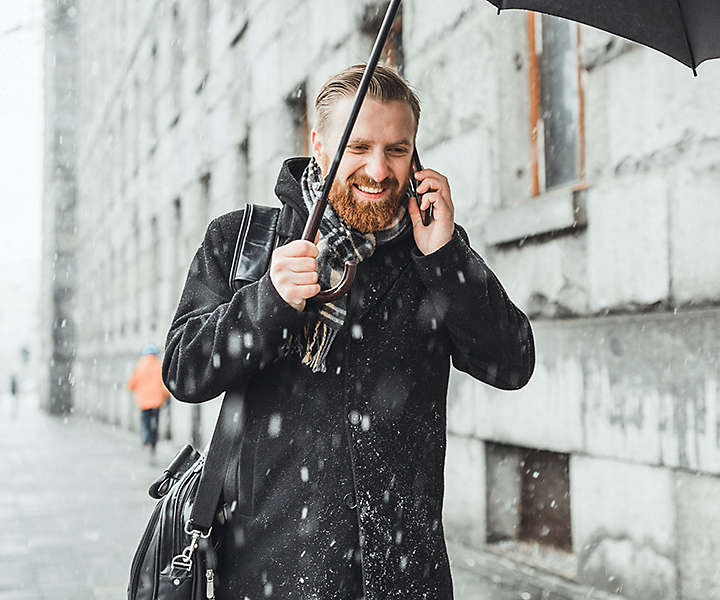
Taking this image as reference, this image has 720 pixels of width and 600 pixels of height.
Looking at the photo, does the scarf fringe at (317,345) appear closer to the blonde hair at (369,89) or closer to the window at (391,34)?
the blonde hair at (369,89)

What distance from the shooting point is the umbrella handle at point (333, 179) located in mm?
2182

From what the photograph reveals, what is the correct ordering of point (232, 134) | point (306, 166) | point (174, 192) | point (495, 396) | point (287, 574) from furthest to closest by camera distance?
point (174, 192) → point (232, 134) → point (495, 396) → point (306, 166) → point (287, 574)

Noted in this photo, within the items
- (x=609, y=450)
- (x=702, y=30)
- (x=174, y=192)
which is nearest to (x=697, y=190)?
(x=609, y=450)

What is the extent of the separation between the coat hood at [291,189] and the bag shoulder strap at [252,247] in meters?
0.07

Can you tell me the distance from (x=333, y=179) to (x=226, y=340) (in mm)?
417

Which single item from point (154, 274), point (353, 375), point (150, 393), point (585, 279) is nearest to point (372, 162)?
point (353, 375)

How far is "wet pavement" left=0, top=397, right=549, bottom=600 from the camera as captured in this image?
6051 millimetres

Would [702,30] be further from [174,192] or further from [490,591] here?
[174,192]

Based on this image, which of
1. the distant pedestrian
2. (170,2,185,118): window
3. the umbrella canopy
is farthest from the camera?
(170,2,185,118): window

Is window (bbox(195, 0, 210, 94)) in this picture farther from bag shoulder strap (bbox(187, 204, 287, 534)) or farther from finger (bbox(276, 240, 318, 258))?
finger (bbox(276, 240, 318, 258))

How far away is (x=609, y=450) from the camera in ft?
17.4

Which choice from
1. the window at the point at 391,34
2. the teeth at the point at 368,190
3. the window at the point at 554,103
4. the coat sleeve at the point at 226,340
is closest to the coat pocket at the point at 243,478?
the coat sleeve at the point at 226,340

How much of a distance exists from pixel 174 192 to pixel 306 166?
15421mm

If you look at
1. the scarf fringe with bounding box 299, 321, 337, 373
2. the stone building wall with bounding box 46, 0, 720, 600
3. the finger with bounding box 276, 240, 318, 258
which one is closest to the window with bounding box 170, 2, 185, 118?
the stone building wall with bounding box 46, 0, 720, 600
